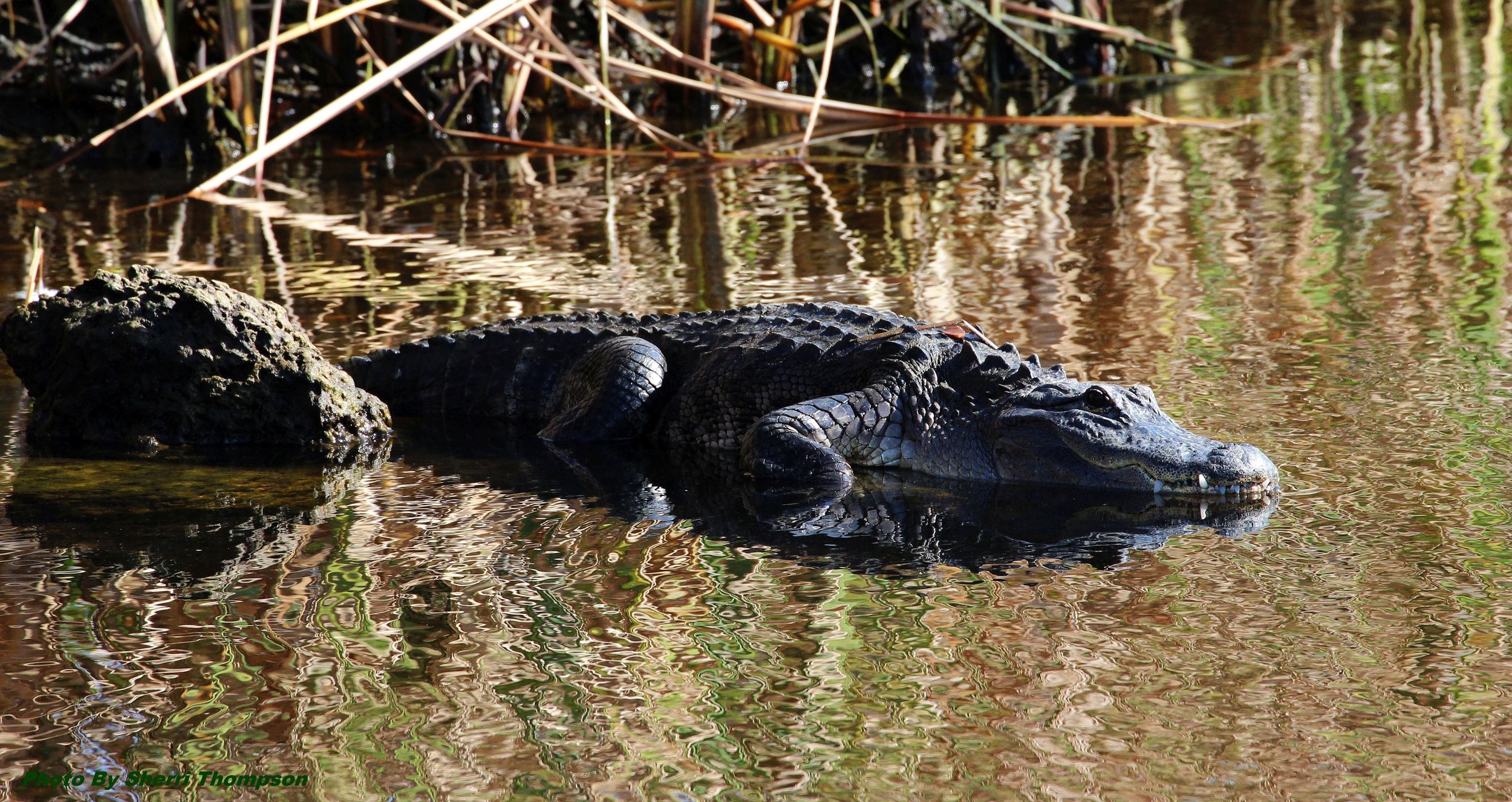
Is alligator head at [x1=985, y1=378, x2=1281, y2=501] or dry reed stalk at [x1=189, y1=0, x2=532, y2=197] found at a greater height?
dry reed stalk at [x1=189, y1=0, x2=532, y2=197]

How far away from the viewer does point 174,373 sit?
4.78m

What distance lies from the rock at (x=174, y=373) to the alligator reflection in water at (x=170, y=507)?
0.17m

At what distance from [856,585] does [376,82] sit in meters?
4.46

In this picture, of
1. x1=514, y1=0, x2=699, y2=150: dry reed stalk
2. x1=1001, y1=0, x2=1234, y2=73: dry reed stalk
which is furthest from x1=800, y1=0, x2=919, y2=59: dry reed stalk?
x1=514, y1=0, x2=699, y2=150: dry reed stalk

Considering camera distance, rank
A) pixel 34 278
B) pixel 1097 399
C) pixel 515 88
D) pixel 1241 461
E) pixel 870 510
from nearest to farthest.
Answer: pixel 1241 461
pixel 870 510
pixel 1097 399
pixel 34 278
pixel 515 88

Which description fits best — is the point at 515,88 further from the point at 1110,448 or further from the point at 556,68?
the point at 1110,448

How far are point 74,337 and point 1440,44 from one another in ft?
38.9

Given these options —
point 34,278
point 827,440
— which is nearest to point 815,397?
point 827,440

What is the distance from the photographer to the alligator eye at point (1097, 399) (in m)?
4.26

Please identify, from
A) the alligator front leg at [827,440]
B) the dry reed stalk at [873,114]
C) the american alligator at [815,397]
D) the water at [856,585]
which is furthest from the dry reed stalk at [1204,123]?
the alligator front leg at [827,440]

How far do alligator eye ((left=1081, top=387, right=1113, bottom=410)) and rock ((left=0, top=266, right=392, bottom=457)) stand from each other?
2.21 metres

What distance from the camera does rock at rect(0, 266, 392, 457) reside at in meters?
4.75

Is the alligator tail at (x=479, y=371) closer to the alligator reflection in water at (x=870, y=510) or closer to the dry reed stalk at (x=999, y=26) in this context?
the alligator reflection in water at (x=870, y=510)

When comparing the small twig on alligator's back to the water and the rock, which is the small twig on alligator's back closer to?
the water
